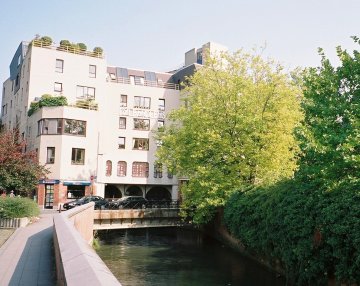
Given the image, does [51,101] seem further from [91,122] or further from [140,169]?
[140,169]

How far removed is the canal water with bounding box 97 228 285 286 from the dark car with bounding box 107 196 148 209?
3.17 metres

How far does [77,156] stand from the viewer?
45031mm

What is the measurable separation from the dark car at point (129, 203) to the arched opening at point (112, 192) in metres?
11.2

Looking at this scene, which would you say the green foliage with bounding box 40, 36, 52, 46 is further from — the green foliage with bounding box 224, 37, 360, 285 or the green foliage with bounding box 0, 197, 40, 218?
the green foliage with bounding box 224, 37, 360, 285

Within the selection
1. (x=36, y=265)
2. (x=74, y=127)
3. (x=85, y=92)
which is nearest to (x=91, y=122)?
(x=74, y=127)

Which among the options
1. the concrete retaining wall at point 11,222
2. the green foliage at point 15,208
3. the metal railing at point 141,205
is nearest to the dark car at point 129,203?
the metal railing at point 141,205

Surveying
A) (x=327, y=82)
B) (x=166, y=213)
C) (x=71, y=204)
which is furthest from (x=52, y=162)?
(x=327, y=82)

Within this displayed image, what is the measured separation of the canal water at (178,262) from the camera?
20250 mm

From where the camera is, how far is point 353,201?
14.1 metres

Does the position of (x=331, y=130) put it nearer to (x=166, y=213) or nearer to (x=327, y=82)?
(x=327, y=82)

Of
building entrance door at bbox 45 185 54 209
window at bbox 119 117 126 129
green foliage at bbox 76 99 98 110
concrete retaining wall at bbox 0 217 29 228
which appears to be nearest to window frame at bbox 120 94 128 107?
window at bbox 119 117 126 129

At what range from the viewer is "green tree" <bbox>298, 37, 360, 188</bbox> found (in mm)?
15562

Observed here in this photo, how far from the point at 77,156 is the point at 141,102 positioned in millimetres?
11705

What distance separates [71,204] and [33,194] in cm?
931
